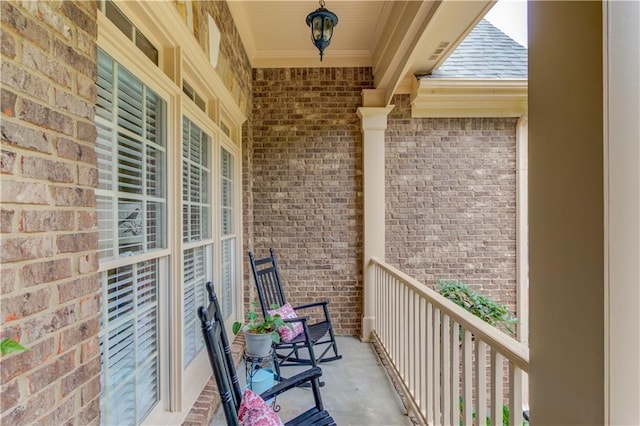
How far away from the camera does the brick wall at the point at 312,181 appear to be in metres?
3.68

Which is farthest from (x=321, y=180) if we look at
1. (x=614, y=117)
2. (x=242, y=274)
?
(x=614, y=117)

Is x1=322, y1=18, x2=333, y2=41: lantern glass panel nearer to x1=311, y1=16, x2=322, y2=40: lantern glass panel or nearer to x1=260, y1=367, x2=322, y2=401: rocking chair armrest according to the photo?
x1=311, y1=16, x2=322, y2=40: lantern glass panel

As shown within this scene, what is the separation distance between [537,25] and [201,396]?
2450mm

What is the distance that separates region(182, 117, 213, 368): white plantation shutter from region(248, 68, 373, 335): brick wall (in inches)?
50.2

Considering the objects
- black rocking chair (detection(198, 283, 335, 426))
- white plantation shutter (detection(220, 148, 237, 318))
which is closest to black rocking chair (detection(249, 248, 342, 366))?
white plantation shutter (detection(220, 148, 237, 318))

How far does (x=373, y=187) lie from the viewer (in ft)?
11.9

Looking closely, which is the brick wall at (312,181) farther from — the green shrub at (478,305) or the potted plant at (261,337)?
the potted plant at (261,337)

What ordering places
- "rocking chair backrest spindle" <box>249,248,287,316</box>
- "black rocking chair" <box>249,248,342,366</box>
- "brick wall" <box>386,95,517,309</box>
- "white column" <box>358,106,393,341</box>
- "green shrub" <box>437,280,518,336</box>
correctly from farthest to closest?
1. "brick wall" <box>386,95,517,309</box>
2. "white column" <box>358,106,393,341</box>
3. "green shrub" <box>437,280,518,336</box>
4. "rocking chair backrest spindle" <box>249,248,287,316</box>
5. "black rocking chair" <box>249,248,342,366</box>

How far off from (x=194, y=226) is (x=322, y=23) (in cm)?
168

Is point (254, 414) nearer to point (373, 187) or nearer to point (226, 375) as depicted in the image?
point (226, 375)

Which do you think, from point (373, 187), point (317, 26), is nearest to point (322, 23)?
point (317, 26)

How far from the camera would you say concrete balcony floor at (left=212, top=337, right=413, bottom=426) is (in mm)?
2137

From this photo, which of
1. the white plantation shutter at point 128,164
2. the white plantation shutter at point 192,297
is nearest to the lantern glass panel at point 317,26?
the white plantation shutter at point 128,164

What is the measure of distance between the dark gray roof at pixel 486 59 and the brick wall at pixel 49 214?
3.63 meters
